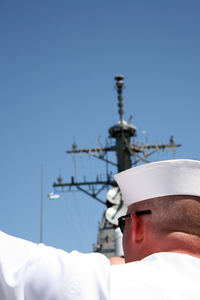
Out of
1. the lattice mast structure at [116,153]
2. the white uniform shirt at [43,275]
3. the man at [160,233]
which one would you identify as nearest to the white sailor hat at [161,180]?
the man at [160,233]

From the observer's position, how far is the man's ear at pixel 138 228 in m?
1.89

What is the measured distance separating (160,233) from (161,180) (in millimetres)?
265

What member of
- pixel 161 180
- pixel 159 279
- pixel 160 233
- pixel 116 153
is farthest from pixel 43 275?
pixel 116 153

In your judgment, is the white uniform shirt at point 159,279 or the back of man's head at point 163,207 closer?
the white uniform shirt at point 159,279

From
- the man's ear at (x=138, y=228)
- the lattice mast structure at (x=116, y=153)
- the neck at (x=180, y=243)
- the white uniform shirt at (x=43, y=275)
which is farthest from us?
the lattice mast structure at (x=116, y=153)

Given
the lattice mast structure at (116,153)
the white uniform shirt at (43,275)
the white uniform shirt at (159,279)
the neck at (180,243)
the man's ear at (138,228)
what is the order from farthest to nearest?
the lattice mast structure at (116,153), the man's ear at (138,228), the neck at (180,243), the white uniform shirt at (159,279), the white uniform shirt at (43,275)

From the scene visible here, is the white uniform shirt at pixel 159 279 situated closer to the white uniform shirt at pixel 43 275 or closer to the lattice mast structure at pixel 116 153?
the white uniform shirt at pixel 43 275

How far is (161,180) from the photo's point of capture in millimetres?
2035

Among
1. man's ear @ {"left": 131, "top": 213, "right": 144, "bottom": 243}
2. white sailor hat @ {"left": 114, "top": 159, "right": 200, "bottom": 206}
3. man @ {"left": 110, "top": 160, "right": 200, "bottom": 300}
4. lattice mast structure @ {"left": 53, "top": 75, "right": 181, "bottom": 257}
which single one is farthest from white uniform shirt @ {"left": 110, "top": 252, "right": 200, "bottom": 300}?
lattice mast structure @ {"left": 53, "top": 75, "right": 181, "bottom": 257}

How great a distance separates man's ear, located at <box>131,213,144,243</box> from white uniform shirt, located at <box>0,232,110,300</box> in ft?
1.27

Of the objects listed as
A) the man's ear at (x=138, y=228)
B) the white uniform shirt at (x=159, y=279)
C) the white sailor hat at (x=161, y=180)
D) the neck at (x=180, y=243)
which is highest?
the white sailor hat at (x=161, y=180)

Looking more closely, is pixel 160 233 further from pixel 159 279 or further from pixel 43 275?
pixel 43 275

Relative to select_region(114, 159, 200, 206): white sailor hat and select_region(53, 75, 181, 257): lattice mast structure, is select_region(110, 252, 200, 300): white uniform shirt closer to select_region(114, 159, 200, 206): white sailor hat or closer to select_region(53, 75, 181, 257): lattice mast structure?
select_region(114, 159, 200, 206): white sailor hat

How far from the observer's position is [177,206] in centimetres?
187
